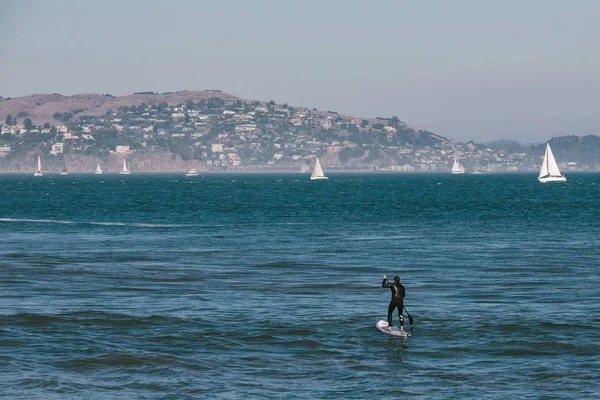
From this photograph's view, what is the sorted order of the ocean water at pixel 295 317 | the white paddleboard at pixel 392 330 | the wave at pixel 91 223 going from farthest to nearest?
the wave at pixel 91 223 → the white paddleboard at pixel 392 330 → the ocean water at pixel 295 317

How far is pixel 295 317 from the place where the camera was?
36.9 m

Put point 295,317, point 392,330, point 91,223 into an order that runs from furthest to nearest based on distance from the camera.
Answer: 1. point 91,223
2. point 295,317
3. point 392,330

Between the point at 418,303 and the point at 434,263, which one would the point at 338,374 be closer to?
the point at 418,303

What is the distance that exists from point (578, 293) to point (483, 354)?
1427cm

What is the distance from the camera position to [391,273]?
51.3 metres

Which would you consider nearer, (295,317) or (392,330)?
(392,330)

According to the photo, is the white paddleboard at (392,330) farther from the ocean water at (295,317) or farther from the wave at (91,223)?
the wave at (91,223)

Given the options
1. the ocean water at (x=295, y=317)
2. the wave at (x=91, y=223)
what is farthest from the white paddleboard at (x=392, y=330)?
the wave at (x=91, y=223)

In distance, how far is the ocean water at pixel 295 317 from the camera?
27.1 metres

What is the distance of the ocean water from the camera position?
88.8 ft

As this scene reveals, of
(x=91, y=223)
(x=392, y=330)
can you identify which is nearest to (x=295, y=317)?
(x=392, y=330)

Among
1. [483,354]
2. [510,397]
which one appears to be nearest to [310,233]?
[483,354]

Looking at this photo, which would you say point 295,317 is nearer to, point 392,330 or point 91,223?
point 392,330

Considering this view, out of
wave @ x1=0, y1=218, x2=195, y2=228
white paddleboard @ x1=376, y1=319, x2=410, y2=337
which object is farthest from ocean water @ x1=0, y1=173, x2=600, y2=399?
wave @ x1=0, y1=218, x2=195, y2=228
